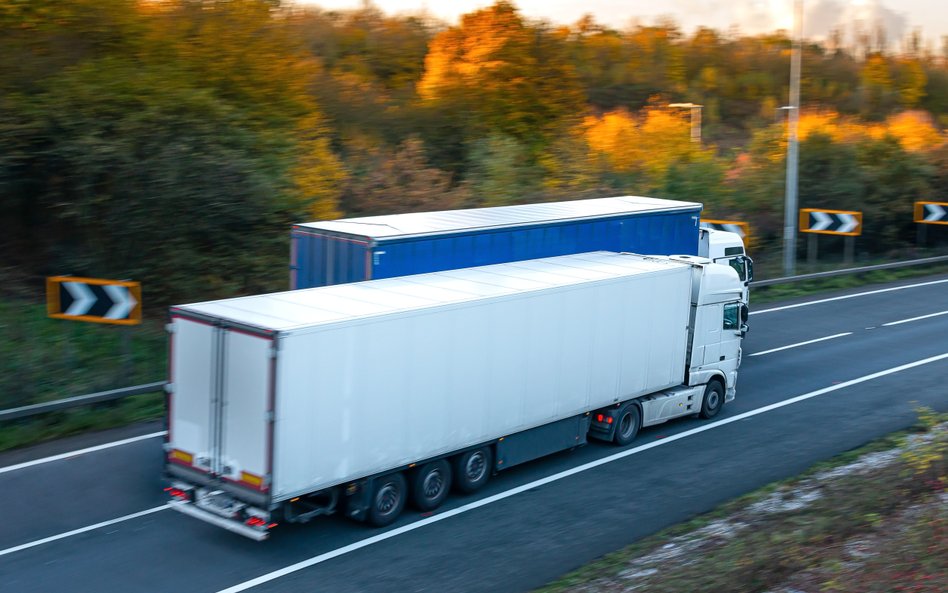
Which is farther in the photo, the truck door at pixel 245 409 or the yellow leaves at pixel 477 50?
the yellow leaves at pixel 477 50

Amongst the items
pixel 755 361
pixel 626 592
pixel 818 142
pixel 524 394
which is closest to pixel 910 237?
pixel 818 142

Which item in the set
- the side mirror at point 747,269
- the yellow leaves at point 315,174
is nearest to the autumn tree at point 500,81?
the yellow leaves at point 315,174

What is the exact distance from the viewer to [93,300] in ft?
48.5

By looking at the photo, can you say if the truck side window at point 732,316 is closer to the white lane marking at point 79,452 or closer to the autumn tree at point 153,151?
the white lane marking at point 79,452

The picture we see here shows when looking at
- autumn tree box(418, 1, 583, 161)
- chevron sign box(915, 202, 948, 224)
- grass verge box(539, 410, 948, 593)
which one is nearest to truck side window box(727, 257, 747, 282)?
grass verge box(539, 410, 948, 593)

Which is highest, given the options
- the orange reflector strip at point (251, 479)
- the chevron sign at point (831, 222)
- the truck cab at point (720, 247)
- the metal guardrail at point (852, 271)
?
the chevron sign at point (831, 222)

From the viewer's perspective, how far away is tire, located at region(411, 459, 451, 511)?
39.1 ft

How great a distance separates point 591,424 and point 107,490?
6.83 meters

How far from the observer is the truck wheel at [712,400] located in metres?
16.6

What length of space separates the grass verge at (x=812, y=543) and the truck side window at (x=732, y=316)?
3.75m

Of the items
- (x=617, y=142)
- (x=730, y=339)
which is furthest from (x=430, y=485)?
(x=617, y=142)

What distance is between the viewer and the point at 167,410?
36.8 feet

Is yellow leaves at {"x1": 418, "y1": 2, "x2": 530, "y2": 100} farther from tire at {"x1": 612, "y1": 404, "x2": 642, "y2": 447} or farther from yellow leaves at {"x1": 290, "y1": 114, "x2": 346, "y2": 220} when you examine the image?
tire at {"x1": 612, "y1": 404, "x2": 642, "y2": 447}

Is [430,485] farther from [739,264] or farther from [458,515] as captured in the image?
[739,264]
